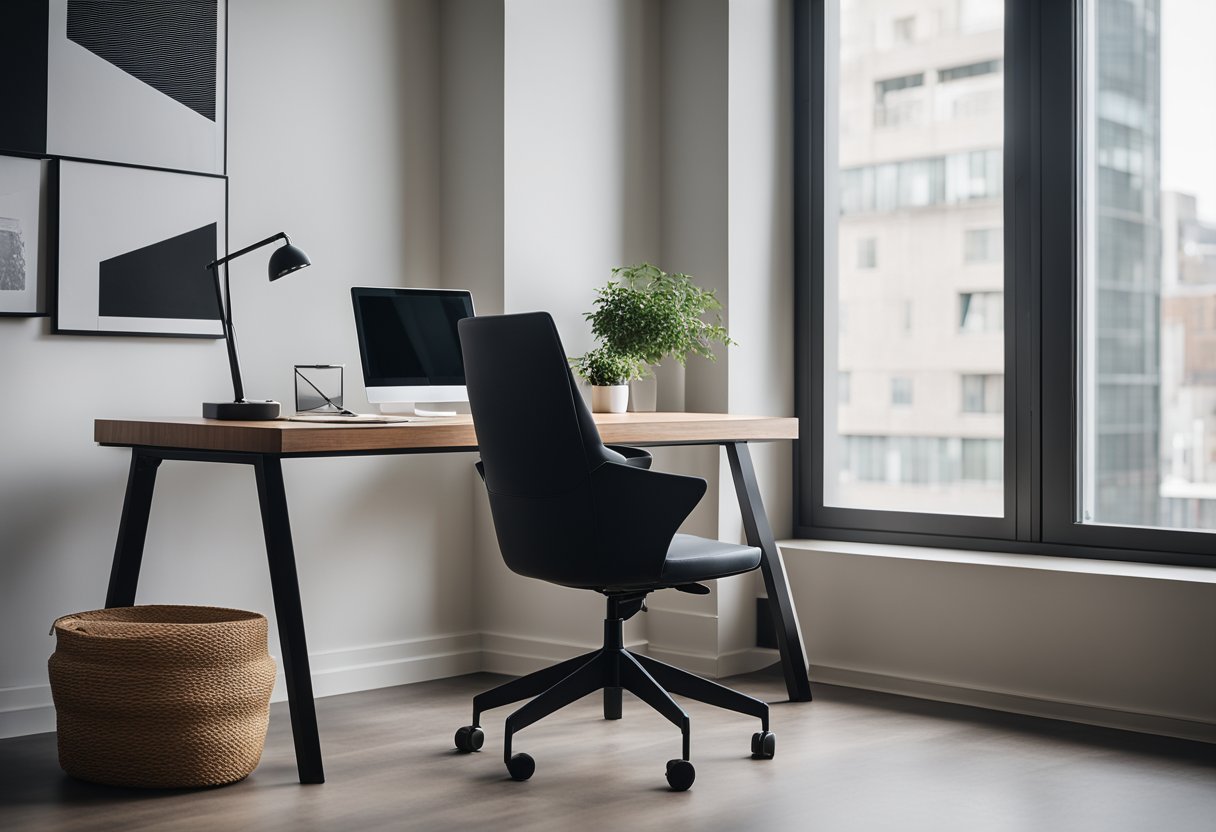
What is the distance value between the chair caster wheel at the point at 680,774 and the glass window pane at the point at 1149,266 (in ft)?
4.99

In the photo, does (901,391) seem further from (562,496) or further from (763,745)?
(562,496)

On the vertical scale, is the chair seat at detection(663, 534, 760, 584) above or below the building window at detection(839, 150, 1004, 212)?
below

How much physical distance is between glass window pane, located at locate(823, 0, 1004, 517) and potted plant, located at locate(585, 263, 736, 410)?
0.51m

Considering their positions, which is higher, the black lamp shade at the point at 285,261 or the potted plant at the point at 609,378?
the black lamp shade at the point at 285,261

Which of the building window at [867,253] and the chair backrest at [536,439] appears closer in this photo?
the chair backrest at [536,439]

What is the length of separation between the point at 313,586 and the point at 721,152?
1.77 m

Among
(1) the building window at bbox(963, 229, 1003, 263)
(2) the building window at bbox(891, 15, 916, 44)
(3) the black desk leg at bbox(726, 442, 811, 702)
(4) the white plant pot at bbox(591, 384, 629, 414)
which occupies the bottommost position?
(3) the black desk leg at bbox(726, 442, 811, 702)

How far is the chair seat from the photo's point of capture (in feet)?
9.11

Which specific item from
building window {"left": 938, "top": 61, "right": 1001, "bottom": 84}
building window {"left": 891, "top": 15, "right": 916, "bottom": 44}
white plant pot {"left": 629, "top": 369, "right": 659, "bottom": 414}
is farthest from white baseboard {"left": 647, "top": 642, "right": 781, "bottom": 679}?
building window {"left": 891, "top": 15, "right": 916, "bottom": 44}

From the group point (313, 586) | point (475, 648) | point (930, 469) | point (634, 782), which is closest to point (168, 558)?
point (313, 586)

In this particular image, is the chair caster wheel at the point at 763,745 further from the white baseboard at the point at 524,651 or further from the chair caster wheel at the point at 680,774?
the white baseboard at the point at 524,651

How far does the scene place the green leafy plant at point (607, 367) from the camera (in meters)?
3.74

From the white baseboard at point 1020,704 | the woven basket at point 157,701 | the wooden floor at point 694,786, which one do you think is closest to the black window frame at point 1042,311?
the white baseboard at point 1020,704

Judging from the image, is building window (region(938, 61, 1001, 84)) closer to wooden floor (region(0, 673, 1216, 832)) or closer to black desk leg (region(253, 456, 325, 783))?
wooden floor (region(0, 673, 1216, 832))
